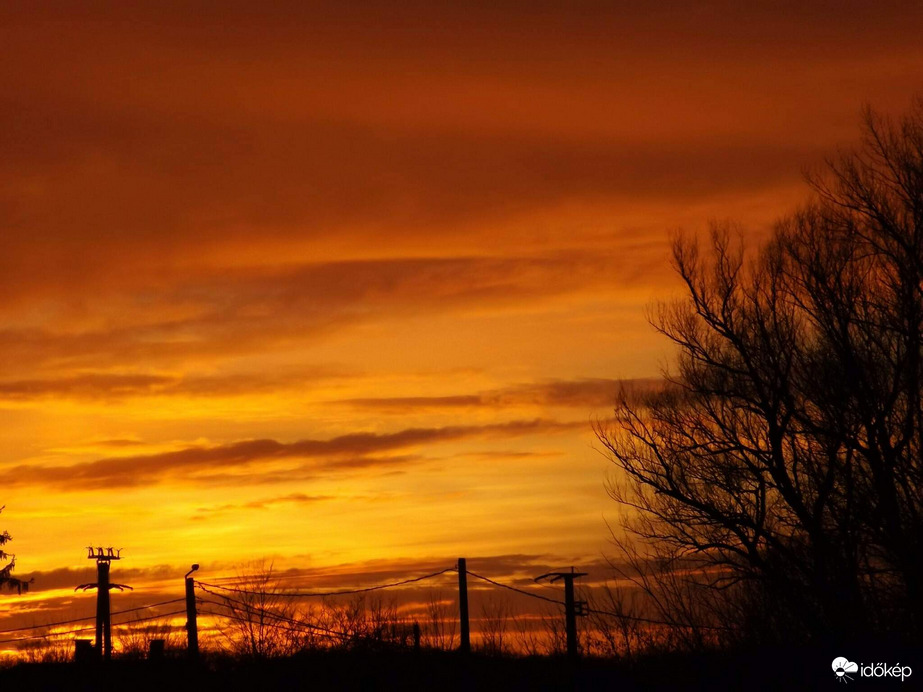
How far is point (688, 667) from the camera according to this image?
18.5m

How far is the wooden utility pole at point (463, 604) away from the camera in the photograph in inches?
822

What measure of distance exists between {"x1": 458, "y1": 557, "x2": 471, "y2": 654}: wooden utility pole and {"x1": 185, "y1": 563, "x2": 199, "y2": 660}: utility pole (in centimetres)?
570

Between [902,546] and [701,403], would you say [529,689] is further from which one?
[701,403]
